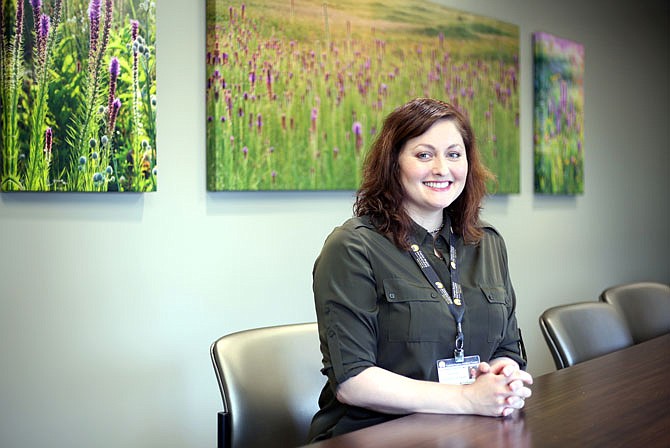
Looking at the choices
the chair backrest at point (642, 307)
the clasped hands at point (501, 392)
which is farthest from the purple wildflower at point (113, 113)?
the chair backrest at point (642, 307)

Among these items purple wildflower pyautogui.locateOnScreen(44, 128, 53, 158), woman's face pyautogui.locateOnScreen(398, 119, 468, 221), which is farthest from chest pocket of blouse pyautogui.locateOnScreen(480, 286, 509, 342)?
purple wildflower pyautogui.locateOnScreen(44, 128, 53, 158)

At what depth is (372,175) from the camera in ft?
6.52

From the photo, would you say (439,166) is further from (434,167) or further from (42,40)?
(42,40)

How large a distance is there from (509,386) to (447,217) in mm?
579

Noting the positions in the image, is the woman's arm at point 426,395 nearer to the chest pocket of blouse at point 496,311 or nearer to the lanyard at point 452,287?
the lanyard at point 452,287

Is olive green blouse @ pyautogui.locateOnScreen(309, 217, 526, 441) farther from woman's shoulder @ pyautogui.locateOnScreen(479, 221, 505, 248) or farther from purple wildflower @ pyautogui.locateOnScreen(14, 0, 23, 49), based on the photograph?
purple wildflower @ pyautogui.locateOnScreen(14, 0, 23, 49)

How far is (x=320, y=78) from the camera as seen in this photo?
10.6ft

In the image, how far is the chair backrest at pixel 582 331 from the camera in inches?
100

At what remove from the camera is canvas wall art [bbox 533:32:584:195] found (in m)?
4.60

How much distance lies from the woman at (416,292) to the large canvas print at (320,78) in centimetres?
107

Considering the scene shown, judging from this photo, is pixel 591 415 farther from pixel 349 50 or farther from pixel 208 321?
pixel 349 50

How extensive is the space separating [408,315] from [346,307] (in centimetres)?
16

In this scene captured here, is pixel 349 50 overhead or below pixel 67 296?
overhead

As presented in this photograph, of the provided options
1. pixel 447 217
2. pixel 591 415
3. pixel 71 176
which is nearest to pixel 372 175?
pixel 447 217
